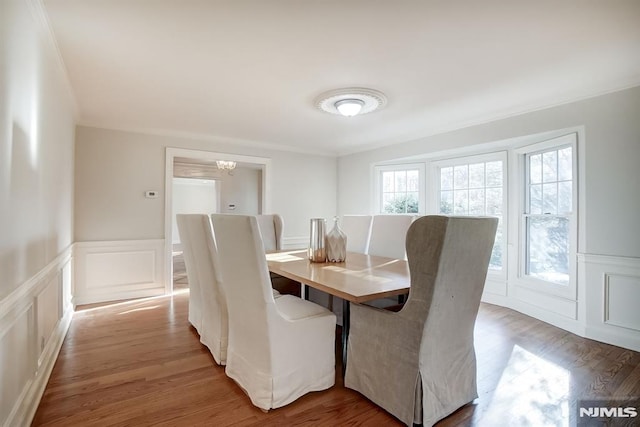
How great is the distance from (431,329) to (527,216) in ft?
9.28

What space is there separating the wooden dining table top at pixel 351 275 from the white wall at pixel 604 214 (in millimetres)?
1829

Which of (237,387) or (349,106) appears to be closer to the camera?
(237,387)

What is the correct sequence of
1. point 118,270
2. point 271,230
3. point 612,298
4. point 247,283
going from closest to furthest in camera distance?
point 247,283 → point 612,298 → point 271,230 → point 118,270

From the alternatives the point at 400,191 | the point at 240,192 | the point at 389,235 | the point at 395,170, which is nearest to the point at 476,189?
the point at 400,191

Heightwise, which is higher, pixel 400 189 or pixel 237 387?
pixel 400 189

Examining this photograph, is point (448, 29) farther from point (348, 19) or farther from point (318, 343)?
point (318, 343)

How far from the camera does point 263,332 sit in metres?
1.73

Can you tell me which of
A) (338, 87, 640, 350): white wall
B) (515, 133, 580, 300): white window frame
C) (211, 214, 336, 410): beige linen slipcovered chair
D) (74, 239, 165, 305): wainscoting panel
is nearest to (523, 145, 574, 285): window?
(515, 133, 580, 300): white window frame

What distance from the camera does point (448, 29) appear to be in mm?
1879

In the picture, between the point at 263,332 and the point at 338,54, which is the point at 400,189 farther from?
the point at 263,332

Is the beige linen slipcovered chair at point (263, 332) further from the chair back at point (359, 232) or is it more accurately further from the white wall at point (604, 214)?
the white wall at point (604, 214)

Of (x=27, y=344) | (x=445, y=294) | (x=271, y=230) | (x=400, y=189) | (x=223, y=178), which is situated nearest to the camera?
(x=445, y=294)

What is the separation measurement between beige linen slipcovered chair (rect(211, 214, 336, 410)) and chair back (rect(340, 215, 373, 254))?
62.2 inches

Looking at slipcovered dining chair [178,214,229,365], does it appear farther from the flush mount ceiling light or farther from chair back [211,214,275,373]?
the flush mount ceiling light
